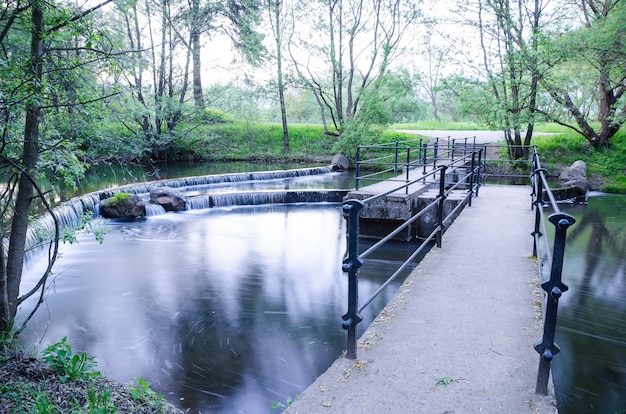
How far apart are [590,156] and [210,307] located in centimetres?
2079

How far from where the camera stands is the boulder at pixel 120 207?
13945mm

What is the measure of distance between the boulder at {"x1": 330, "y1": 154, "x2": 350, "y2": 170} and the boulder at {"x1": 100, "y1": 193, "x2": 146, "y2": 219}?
1389 cm

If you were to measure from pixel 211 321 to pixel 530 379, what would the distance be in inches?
189

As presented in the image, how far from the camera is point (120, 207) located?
45.9 ft

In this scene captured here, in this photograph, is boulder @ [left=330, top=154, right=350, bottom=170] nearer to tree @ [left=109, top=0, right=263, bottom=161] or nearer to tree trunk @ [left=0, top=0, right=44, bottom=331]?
tree @ [left=109, top=0, right=263, bottom=161]

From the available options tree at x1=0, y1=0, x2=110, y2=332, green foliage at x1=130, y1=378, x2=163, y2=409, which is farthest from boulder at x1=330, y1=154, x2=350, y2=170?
green foliage at x1=130, y1=378, x2=163, y2=409

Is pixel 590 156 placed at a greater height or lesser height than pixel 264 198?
greater

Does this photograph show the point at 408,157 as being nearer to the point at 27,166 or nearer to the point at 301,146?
the point at 27,166

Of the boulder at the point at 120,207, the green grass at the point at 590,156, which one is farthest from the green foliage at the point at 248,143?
the boulder at the point at 120,207

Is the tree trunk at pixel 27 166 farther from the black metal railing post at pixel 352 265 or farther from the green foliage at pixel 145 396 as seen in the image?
the black metal railing post at pixel 352 265

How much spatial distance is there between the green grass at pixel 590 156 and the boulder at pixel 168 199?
16.4m

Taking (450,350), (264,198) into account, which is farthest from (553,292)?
(264,198)

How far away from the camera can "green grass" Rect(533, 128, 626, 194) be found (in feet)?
65.6

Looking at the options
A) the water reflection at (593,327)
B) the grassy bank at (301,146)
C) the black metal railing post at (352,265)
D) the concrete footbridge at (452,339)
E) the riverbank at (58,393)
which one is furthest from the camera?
the grassy bank at (301,146)
